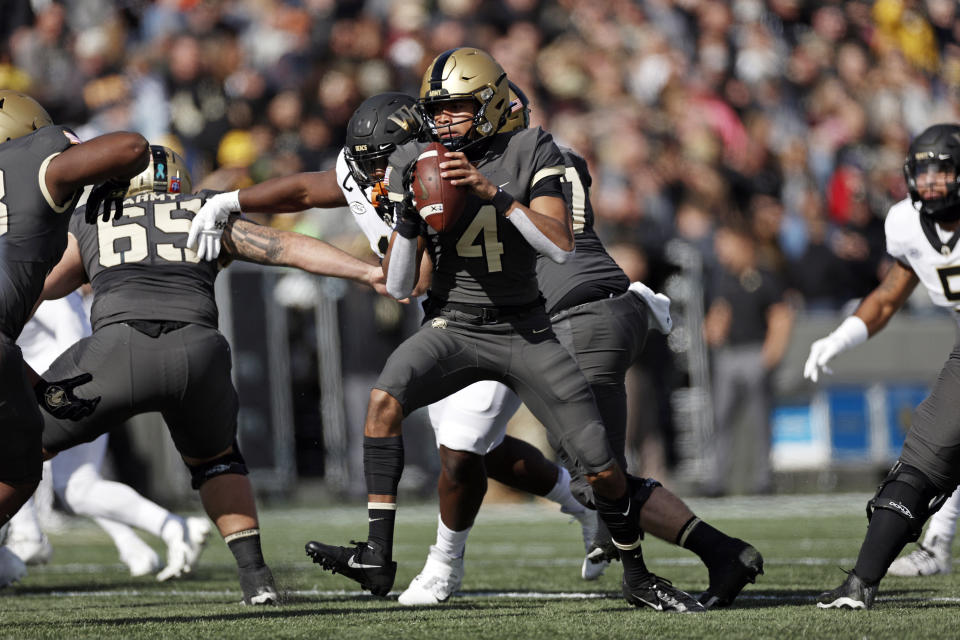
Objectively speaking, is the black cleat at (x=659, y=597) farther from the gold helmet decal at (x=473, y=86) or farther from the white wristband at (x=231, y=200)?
the white wristband at (x=231, y=200)

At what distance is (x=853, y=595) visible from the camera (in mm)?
4707

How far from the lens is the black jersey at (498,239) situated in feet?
15.8

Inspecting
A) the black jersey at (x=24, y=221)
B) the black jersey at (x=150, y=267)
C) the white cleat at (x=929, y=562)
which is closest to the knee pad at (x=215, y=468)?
the black jersey at (x=150, y=267)

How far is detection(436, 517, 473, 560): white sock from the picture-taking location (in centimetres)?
544

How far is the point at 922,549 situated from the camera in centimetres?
628

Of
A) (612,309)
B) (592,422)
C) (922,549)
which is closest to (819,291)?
(922,549)

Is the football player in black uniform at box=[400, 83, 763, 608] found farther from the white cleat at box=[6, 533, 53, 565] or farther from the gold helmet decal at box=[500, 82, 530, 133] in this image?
the white cleat at box=[6, 533, 53, 565]

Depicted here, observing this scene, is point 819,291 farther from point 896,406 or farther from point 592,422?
point 592,422

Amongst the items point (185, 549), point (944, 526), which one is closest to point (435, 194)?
point (185, 549)

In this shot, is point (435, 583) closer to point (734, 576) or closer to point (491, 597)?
point (491, 597)

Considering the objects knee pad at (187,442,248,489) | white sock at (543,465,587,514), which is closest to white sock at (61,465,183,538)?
knee pad at (187,442,248,489)

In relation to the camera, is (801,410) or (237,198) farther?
(801,410)

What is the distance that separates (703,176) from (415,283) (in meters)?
7.82

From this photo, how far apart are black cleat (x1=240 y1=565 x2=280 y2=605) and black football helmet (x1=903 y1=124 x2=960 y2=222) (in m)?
2.65
